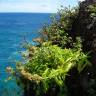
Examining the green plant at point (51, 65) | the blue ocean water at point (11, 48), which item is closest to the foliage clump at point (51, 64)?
the green plant at point (51, 65)

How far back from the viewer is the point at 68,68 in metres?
7.29

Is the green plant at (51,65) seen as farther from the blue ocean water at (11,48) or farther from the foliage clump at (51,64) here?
the blue ocean water at (11,48)

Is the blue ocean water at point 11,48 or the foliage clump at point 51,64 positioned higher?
the foliage clump at point 51,64

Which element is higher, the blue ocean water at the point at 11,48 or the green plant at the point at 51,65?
the green plant at the point at 51,65

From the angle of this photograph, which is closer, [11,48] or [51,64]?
[51,64]

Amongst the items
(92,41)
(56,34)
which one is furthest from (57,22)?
(92,41)

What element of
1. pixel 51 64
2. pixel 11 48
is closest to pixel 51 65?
pixel 51 64

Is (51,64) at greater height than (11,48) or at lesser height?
greater

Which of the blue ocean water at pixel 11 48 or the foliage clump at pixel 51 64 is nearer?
the foliage clump at pixel 51 64

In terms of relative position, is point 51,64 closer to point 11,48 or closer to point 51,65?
point 51,65

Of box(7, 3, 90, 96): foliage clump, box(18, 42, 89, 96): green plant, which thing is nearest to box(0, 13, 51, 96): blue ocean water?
box(7, 3, 90, 96): foliage clump

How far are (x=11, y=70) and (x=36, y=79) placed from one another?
2.43 ft

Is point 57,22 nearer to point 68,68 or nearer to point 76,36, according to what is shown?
point 76,36

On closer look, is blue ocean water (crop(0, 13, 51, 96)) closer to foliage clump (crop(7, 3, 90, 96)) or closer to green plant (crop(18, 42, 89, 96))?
foliage clump (crop(7, 3, 90, 96))
